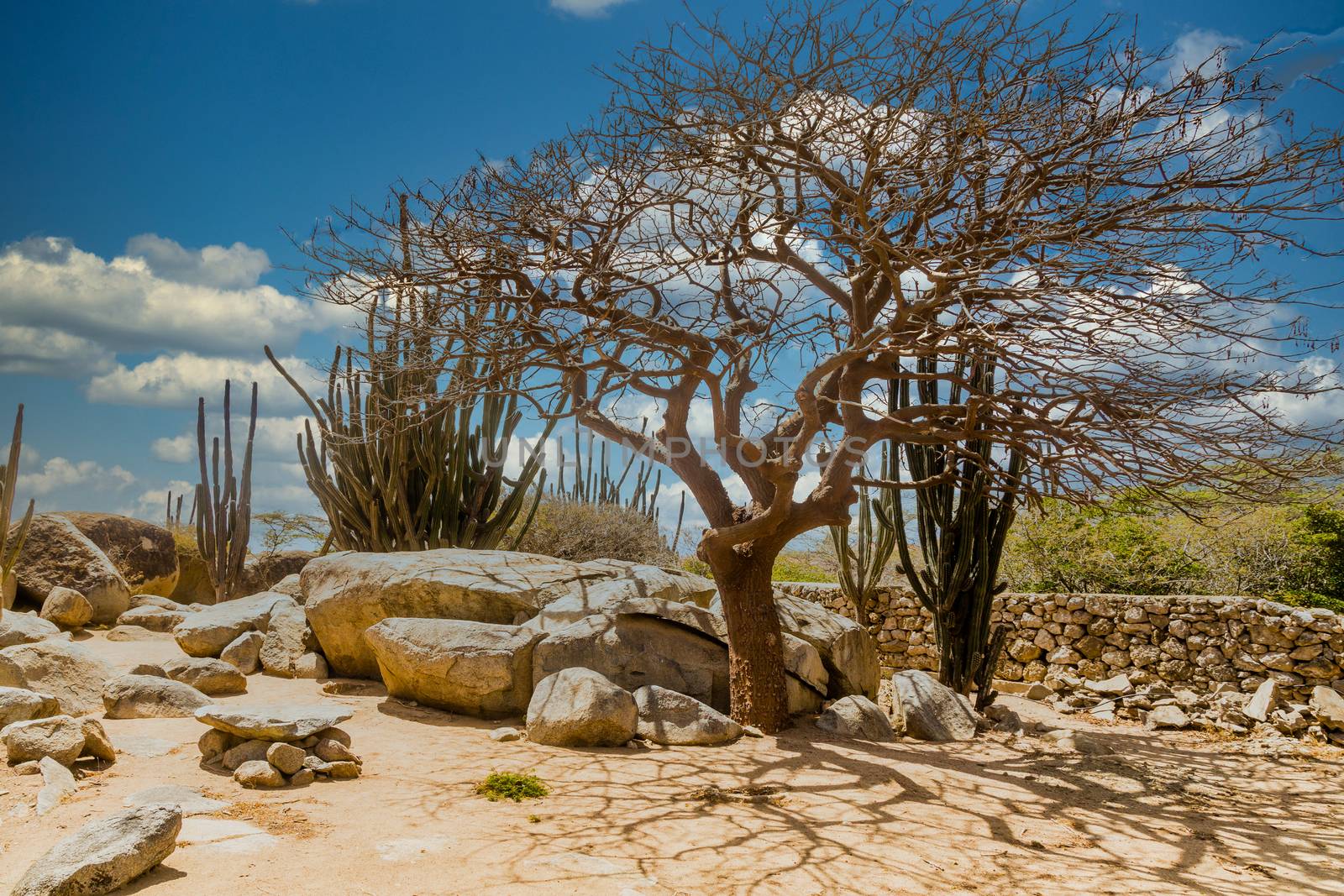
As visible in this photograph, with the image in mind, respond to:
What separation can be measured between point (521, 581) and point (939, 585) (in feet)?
13.4

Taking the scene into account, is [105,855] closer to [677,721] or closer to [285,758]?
[285,758]

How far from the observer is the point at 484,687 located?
21.2ft

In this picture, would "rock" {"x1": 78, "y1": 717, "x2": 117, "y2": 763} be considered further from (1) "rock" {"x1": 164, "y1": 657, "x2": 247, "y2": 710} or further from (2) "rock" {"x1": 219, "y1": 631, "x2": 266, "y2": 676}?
(2) "rock" {"x1": 219, "y1": 631, "x2": 266, "y2": 676}

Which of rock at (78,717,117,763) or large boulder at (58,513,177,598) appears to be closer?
rock at (78,717,117,763)

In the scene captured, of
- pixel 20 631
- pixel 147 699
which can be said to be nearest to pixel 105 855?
pixel 147 699

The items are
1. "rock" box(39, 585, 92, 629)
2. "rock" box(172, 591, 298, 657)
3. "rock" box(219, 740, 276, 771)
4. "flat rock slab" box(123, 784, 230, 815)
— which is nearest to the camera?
"flat rock slab" box(123, 784, 230, 815)

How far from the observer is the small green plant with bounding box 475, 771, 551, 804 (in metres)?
4.54

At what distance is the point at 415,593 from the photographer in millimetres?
7504

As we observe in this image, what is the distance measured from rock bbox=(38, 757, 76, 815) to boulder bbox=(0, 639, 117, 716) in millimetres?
1326

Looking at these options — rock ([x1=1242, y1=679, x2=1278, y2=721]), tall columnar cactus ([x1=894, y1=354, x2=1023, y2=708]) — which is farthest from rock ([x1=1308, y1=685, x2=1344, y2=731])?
tall columnar cactus ([x1=894, y1=354, x2=1023, y2=708])

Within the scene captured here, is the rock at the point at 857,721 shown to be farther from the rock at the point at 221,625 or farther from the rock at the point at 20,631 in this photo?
the rock at the point at 20,631

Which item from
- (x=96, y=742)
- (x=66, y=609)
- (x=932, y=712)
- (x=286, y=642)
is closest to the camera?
(x=96, y=742)

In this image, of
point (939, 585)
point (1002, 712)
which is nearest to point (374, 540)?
point (939, 585)

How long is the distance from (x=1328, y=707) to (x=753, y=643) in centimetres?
550
